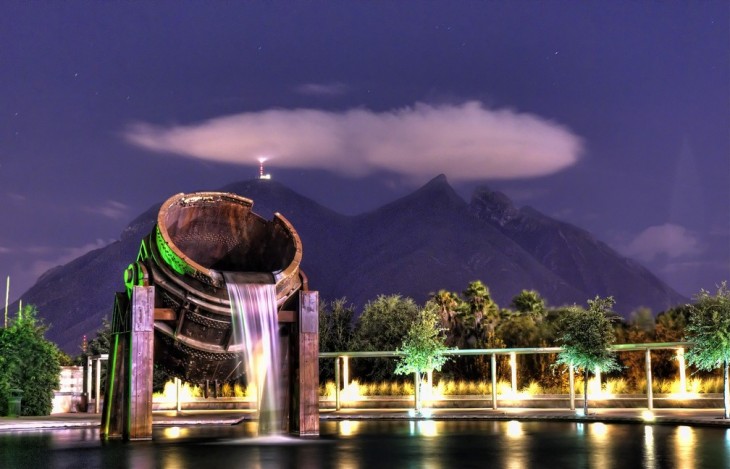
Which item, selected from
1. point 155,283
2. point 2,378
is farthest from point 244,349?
point 2,378

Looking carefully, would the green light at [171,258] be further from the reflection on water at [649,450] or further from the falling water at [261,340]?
the reflection on water at [649,450]

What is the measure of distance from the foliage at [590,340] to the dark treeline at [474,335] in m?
5.93

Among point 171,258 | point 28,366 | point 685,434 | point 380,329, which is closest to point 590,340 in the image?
point 685,434

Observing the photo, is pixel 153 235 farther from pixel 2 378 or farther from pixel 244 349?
pixel 2 378

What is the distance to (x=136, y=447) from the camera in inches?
707

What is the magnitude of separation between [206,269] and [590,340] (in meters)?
15.0

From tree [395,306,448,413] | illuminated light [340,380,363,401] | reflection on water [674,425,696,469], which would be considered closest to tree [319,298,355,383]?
illuminated light [340,380,363,401]

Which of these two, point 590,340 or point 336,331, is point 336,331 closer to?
point 336,331

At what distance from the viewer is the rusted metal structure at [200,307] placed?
1947 cm

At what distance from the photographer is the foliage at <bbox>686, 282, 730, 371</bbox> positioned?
26594 millimetres

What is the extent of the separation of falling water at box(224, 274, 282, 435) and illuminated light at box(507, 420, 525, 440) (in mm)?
5284

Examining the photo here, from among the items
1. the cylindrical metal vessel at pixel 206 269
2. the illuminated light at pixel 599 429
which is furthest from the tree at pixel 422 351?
the cylindrical metal vessel at pixel 206 269

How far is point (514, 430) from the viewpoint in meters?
22.7

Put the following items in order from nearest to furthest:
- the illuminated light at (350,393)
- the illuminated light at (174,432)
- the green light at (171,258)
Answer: the green light at (171,258) → the illuminated light at (174,432) → the illuminated light at (350,393)
